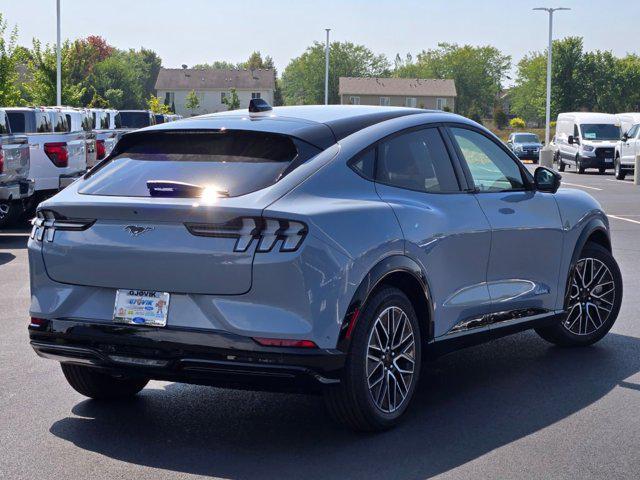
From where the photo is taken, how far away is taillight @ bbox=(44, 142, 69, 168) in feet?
67.5

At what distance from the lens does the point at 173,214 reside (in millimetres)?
5680

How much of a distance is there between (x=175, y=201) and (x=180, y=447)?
120 cm

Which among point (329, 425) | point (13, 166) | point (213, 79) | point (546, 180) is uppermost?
point (213, 79)

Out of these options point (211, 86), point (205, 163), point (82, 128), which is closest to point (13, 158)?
point (82, 128)

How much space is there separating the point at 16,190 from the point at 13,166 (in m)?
0.35

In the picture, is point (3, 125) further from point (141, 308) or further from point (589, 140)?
point (589, 140)

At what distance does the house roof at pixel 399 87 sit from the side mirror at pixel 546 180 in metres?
147

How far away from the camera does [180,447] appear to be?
19.1 ft

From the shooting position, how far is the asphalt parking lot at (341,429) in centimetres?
548

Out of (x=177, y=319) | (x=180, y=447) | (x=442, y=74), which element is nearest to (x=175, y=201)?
(x=177, y=319)

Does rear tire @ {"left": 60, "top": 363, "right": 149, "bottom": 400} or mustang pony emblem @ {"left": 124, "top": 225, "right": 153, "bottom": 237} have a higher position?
mustang pony emblem @ {"left": 124, "top": 225, "right": 153, "bottom": 237}

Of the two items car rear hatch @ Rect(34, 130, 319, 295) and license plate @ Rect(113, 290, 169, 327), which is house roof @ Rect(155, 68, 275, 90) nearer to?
car rear hatch @ Rect(34, 130, 319, 295)

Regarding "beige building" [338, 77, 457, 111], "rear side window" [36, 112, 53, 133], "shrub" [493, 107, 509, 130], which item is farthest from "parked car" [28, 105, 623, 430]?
"beige building" [338, 77, 457, 111]

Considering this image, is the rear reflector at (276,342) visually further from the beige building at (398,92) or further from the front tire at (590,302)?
the beige building at (398,92)
